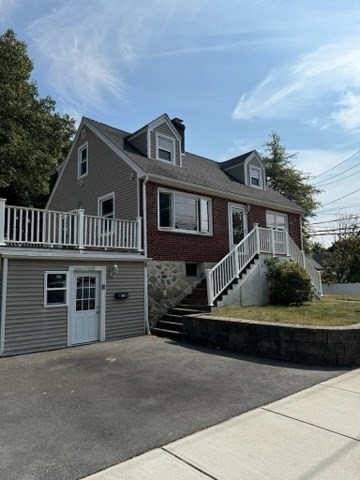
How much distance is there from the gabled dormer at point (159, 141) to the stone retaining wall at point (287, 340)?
712 cm

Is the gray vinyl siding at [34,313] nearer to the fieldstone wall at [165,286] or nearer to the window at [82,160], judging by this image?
the fieldstone wall at [165,286]

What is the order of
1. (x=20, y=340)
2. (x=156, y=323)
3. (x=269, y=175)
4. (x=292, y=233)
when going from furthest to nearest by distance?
(x=269, y=175) → (x=292, y=233) → (x=156, y=323) → (x=20, y=340)

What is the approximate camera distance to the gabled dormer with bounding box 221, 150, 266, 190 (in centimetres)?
1708

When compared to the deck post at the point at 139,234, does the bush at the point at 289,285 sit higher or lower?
lower

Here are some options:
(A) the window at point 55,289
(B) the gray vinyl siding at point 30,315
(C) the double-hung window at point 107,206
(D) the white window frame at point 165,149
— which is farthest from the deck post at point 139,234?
(D) the white window frame at point 165,149

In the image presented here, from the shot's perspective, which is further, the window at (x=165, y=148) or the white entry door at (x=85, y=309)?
the window at (x=165, y=148)

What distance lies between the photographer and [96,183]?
44.7 ft

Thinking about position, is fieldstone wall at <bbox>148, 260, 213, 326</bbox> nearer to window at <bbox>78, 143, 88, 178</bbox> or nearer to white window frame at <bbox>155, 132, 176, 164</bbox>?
white window frame at <bbox>155, 132, 176, 164</bbox>

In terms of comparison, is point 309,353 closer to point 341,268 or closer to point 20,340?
point 20,340

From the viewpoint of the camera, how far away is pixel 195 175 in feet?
45.6

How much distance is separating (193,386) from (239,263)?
A: 673 centimetres

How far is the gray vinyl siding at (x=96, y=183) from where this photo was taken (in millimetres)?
11945

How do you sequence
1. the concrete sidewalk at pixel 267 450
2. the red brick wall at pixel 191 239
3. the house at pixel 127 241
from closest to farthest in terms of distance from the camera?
1. the concrete sidewalk at pixel 267 450
2. the house at pixel 127 241
3. the red brick wall at pixel 191 239

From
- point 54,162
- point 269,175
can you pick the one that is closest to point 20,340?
point 54,162
